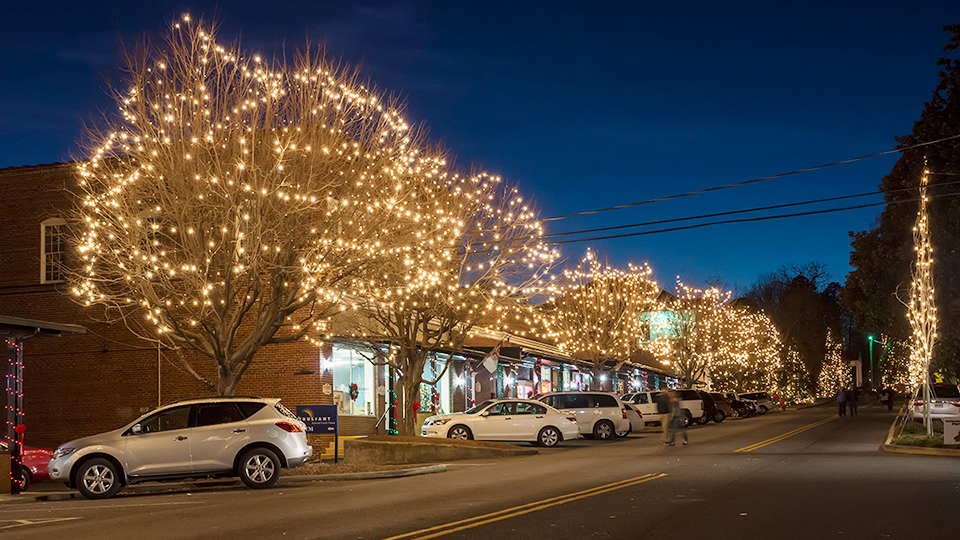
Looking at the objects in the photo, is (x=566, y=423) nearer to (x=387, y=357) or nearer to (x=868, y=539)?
(x=387, y=357)

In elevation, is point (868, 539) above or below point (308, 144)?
below

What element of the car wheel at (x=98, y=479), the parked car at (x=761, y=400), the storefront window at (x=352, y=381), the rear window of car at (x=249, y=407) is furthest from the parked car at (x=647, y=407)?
the car wheel at (x=98, y=479)

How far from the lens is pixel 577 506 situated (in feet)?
40.3

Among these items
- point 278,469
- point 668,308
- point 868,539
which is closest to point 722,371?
point 668,308

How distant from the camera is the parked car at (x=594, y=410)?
107 ft

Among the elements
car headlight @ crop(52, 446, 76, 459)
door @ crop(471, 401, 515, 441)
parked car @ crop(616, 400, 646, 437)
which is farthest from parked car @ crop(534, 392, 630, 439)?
car headlight @ crop(52, 446, 76, 459)

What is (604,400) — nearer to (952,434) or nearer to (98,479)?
(952,434)

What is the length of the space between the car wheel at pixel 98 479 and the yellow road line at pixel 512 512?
8.57 m

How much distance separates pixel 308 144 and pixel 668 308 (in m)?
44.3

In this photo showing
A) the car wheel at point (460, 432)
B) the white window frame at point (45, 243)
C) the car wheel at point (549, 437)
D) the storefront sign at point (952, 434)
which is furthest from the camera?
the white window frame at point (45, 243)

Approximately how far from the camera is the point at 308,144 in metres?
20.2

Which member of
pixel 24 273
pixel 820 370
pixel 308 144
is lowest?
pixel 820 370

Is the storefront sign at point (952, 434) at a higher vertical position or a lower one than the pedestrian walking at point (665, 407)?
lower

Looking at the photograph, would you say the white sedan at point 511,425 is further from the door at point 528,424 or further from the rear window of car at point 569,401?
the rear window of car at point 569,401
